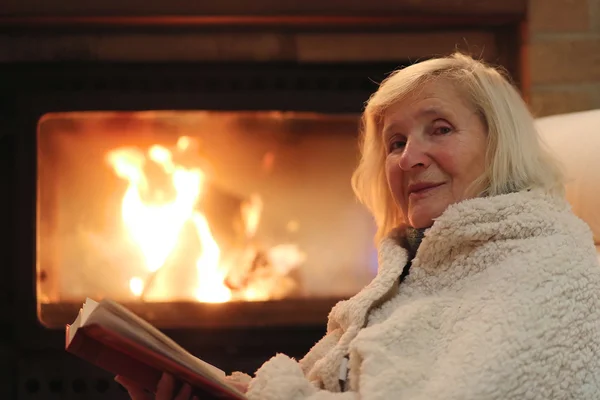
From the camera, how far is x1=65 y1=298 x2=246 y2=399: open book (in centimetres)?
74

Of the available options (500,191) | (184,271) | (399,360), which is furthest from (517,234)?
(184,271)

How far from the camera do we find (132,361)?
849 mm

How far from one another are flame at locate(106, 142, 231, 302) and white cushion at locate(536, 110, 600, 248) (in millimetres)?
839

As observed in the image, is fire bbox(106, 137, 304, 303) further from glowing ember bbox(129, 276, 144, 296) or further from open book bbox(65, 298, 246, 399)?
open book bbox(65, 298, 246, 399)

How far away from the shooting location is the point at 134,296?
1.74 meters

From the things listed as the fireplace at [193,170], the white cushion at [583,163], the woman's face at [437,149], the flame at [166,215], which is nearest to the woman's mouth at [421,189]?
the woman's face at [437,149]

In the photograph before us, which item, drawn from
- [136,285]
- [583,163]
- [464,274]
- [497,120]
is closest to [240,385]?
[464,274]

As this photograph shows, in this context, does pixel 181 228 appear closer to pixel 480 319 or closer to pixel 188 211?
pixel 188 211

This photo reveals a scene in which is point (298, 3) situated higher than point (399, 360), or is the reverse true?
point (298, 3)

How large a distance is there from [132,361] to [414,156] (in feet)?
1.45

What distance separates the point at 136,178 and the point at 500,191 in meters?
1.03

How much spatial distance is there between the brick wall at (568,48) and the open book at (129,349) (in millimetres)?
Answer: 1125

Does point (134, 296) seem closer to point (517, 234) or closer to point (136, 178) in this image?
point (136, 178)

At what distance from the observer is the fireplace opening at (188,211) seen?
1.74m
